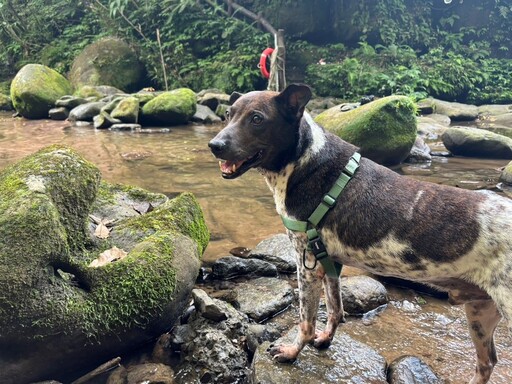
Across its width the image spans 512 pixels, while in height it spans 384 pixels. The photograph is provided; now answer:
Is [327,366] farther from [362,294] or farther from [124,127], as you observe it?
[124,127]

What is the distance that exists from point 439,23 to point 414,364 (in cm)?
2716

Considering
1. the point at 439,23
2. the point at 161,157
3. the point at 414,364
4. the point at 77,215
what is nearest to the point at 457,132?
the point at 161,157

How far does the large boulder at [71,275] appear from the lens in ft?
9.87

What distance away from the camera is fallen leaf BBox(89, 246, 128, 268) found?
3838 mm

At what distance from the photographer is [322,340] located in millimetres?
3590

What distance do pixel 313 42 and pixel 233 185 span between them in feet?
60.8

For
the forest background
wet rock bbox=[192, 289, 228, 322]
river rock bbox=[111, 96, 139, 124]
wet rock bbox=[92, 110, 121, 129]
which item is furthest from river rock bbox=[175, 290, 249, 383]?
the forest background

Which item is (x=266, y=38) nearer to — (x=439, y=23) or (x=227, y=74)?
(x=227, y=74)

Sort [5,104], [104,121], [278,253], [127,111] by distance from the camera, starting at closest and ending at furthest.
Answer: [278,253]
[104,121]
[127,111]
[5,104]

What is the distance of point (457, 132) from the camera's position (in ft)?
38.5

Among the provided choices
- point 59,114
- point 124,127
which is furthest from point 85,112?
point 124,127

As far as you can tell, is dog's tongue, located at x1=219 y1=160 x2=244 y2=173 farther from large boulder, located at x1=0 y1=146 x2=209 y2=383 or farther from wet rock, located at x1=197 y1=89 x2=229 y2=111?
wet rock, located at x1=197 y1=89 x2=229 y2=111

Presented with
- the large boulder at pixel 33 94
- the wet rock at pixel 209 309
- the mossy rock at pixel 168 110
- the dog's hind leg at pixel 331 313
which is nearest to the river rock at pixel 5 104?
the large boulder at pixel 33 94

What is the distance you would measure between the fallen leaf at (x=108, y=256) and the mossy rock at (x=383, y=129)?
6.78 m
